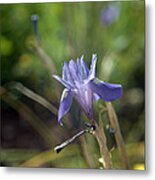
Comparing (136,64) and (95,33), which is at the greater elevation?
(95,33)

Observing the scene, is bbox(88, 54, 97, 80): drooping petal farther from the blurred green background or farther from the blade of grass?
the blade of grass

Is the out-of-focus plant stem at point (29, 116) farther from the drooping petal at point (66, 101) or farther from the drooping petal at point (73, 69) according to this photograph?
the drooping petal at point (73, 69)

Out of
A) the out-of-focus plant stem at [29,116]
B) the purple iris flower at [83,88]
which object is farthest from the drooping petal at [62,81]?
the out-of-focus plant stem at [29,116]

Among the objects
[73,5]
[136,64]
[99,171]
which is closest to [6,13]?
[73,5]

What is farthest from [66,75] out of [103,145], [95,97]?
[103,145]

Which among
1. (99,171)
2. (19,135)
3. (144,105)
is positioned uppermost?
(144,105)

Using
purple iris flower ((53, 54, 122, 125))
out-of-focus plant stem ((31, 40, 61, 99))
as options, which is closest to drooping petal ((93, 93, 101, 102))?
purple iris flower ((53, 54, 122, 125))

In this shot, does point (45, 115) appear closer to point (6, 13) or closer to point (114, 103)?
point (114, 103)

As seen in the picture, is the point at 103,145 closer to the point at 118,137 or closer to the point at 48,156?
the point at 118,137
